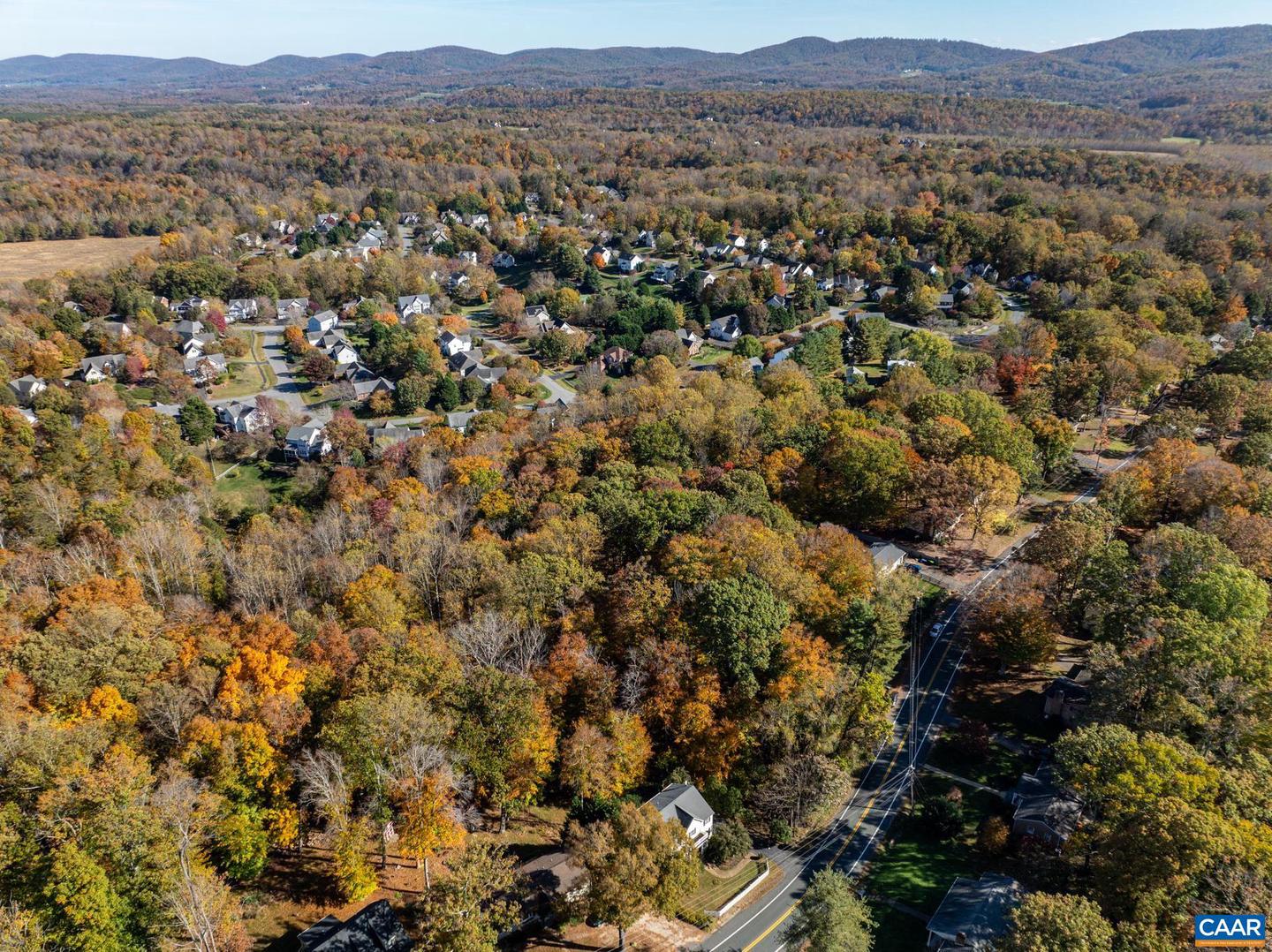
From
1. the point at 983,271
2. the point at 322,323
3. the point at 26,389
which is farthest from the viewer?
the point at 983,271

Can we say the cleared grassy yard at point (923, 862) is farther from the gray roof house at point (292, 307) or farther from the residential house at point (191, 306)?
the residential house at point (191, 306)

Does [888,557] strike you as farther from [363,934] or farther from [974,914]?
[363,934]

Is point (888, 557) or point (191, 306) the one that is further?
point (191, 306)

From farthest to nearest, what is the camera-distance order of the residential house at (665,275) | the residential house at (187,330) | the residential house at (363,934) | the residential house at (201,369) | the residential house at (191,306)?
the residential house at (665,275) → the residential house at (191,306) → the residential house at (187,330) → the residential house at (201,369) → the residential house at (363,934)

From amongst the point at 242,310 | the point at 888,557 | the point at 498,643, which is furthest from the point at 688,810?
the point at 242,310

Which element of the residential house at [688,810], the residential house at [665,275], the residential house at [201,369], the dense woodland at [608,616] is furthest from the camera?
the residential house at [665,275]

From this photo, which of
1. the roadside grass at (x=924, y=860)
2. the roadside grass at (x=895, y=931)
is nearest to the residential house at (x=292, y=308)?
the roadside grass at (x=924, y=860)

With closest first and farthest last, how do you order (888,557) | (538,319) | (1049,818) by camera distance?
(1049,818) → (888,557) → (538,319)

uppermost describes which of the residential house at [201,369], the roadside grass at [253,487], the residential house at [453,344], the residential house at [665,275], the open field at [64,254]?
the open field at [64,254]
